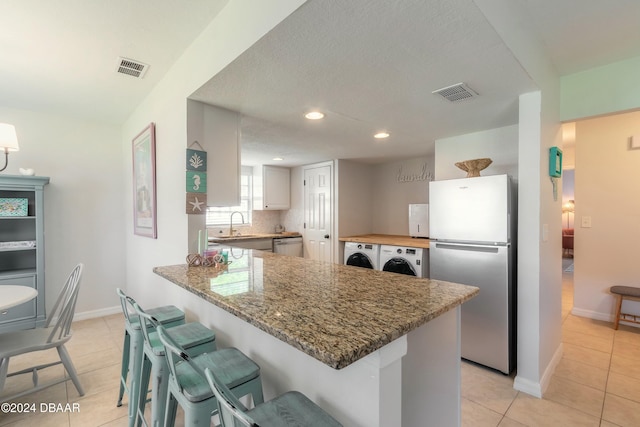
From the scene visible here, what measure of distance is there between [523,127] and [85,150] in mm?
4484

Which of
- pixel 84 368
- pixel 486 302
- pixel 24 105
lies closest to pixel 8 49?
pixel 24 105

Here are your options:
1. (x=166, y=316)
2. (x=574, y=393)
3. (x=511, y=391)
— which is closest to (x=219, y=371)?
(x=166, y=316)

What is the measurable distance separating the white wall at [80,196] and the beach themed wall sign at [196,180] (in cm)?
194

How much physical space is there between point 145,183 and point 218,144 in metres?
1.11

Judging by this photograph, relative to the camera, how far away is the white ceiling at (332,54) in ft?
4.28

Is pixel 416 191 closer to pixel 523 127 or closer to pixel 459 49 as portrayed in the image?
pixel 523 127

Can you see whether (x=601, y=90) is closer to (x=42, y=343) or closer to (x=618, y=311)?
(x=618, y=311)

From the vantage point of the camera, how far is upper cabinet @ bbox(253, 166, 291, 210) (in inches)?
197

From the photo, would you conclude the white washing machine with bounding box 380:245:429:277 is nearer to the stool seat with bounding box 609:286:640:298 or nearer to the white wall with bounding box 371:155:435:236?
the white wall with bounding box 371:155:435:236

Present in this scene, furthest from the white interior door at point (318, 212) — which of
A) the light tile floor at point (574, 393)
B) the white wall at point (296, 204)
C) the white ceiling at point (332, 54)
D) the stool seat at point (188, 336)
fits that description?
the stool seat at point (188, 336)

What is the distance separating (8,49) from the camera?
1.94 metres

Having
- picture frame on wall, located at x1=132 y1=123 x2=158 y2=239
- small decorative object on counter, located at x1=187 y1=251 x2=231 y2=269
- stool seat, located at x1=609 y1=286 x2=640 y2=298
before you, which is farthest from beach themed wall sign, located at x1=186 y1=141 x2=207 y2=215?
stool seat, located at x1=609 y1=286 x2=640 y2=298

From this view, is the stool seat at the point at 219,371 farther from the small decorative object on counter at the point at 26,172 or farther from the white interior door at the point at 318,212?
the white interior door at the point at 318,212

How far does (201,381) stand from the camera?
45.4 inches
